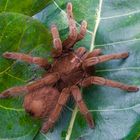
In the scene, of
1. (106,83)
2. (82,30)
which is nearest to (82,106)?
(106,83)

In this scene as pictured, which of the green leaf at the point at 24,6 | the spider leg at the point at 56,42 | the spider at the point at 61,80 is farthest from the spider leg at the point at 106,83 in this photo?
the green leaf at the point at 24,6

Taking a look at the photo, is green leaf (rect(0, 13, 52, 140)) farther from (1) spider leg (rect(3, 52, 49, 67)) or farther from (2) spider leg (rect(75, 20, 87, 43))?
(2) spider leg (rect(75, 20, 87, 43))

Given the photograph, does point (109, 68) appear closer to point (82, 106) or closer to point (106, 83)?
point (106, 83)

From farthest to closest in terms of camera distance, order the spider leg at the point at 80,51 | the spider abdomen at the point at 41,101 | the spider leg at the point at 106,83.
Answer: the spider leg at the point at 80,51 → the spider abdomen at the point at 41,101 → the spider leg at the point at 106,83

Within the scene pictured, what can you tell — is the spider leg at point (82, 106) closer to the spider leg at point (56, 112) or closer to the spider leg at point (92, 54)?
the spider leg at point (56, 112)

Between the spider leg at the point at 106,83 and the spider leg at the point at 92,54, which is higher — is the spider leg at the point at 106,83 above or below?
below

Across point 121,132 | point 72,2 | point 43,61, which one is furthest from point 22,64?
point 121,132

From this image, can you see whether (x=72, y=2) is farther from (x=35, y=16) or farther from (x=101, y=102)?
(x=101, y=102)
